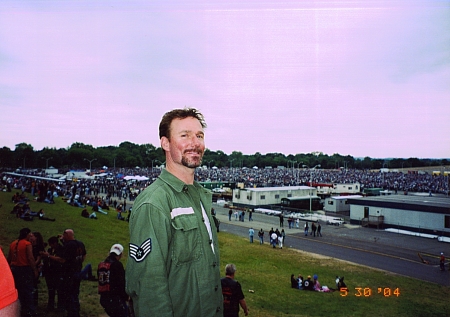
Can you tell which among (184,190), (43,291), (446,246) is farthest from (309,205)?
(184,190)

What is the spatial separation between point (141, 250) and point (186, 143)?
0.91 m

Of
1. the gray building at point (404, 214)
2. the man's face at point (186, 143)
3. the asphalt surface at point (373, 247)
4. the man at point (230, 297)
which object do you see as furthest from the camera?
the gray building at point (404, 214)

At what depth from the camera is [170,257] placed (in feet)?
7.35

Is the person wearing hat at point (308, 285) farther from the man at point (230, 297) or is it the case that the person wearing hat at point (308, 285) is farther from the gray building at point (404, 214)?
the gray building at point (404, 214)

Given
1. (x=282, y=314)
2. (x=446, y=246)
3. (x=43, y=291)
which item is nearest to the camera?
(x=43, y=291)

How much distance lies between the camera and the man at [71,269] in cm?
635

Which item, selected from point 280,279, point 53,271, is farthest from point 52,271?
point 280,279

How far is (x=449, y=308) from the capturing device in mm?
11477

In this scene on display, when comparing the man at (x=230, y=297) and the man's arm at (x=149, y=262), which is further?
the man at (x=230, y=297)

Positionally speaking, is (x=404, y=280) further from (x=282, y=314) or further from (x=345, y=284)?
(x=282, y=314)

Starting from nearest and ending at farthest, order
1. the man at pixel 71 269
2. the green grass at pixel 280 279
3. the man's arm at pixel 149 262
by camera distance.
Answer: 1. the man's arm at pixel 149 262
2. the man at pixel 71 269
3. the green grass at pixel 280 279

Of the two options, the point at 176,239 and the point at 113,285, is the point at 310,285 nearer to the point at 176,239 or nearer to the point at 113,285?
the point at 113,285

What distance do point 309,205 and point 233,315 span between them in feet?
129
